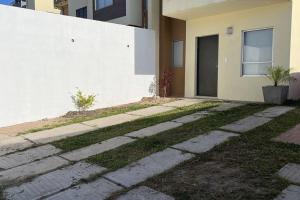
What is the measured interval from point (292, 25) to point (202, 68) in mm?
4041

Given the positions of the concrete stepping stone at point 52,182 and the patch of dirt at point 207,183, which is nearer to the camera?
the patch of dirt at point 207,183

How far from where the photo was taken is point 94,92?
11422mm

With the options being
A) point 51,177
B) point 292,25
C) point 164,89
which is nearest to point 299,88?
point 292,25

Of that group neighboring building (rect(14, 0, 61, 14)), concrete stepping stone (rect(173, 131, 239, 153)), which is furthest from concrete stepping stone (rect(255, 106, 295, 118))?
neighboring building (rect(14, 0, 61, 14))

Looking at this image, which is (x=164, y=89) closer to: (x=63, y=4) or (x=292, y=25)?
(x=292, y=25)

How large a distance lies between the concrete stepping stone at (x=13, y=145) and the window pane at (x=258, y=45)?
8075mm

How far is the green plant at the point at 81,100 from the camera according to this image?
10922 millimetres

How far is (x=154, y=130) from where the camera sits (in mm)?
7570

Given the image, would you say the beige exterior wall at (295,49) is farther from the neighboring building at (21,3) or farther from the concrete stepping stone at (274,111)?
the neighboring building at (21,3)

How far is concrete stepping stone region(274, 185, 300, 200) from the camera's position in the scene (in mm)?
3740

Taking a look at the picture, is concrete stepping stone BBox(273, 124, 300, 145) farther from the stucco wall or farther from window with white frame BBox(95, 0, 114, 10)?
window with white frame BBox(95, 0, 114, 10)

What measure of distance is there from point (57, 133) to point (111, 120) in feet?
5.97

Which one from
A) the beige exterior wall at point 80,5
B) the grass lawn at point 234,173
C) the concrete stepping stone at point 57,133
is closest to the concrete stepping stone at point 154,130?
the concrete stepping stone at point 57,133

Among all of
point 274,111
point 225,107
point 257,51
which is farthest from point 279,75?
point 225,107
